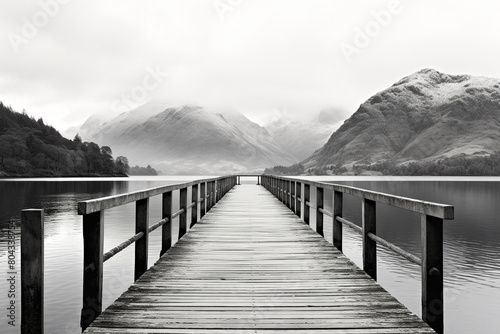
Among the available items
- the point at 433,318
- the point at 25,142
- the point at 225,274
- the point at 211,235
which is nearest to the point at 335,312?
the point at 433,318

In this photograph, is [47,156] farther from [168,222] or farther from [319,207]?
[168,222]

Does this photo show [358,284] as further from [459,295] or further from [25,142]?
[25,142]

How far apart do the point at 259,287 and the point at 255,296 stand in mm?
414

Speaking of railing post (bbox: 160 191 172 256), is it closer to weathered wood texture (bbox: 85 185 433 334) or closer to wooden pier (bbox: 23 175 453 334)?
wooden pier (bbox: 23 175 453 334)

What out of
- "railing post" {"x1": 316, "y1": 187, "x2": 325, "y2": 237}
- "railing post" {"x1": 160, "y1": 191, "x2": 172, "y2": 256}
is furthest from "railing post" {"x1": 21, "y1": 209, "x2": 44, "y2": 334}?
"railing post" {"x1": 316, "y1": 187, "x2": 325, "y2": 237}

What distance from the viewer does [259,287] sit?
545 cm

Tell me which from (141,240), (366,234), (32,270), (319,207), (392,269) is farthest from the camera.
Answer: (392,269)

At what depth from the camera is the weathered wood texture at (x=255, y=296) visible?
407 cm

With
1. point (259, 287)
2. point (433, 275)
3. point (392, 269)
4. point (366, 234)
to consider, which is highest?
point (366, 234)

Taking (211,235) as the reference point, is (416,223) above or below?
below

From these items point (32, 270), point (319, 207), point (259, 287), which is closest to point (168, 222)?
point (259, 287)

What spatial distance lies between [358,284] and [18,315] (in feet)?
29.6

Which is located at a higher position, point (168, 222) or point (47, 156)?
point (47, 156)

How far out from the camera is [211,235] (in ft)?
32.5
